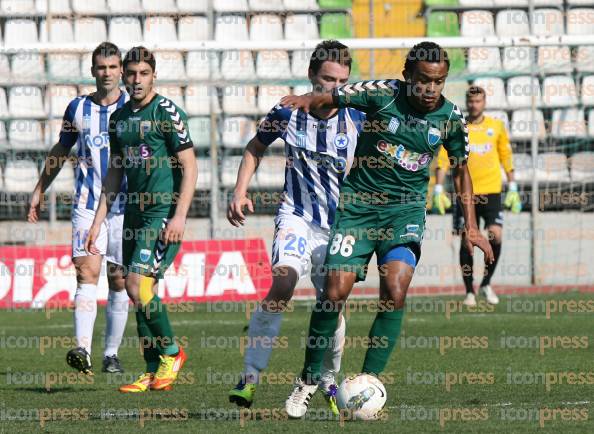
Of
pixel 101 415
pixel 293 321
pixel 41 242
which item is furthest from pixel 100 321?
pixel 101 415

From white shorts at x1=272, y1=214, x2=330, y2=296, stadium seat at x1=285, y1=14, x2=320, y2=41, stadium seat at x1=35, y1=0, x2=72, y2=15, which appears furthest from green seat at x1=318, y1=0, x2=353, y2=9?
white shorts at x1=272, y1=214, x2=330, y2=296

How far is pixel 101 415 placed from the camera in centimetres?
679

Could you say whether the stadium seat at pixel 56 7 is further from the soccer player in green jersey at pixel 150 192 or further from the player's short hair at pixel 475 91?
the soccer player in green jersey at pixel 150 192

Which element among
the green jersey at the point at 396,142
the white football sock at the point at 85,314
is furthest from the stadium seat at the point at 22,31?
the green jersey at the point at 396,142

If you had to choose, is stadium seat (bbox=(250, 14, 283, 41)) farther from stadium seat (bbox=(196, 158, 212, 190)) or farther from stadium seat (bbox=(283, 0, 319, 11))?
stadium seat (bbox=(196, 158, 212, 190))

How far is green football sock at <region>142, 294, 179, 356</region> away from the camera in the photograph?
7961 mm

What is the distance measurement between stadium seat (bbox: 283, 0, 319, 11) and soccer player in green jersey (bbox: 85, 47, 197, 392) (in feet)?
35.6

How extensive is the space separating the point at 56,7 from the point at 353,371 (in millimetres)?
11538

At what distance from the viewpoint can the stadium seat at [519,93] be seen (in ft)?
58.3

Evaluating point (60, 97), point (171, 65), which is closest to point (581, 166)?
point (171, 65)

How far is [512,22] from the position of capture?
18922 millimetres

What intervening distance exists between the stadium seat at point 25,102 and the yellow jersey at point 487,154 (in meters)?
6.30

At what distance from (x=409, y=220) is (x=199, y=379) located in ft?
7.78

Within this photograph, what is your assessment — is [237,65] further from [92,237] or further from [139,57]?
[139,57]
